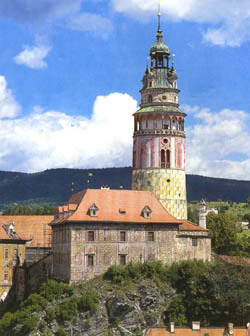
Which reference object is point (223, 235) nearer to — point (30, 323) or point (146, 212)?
point (146, 212)

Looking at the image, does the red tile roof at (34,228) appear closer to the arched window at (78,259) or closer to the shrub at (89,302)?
the arched window at (78,259)

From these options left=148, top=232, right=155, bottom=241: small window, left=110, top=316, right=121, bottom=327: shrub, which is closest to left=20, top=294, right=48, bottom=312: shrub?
left=110, top=316, right=121, bottom=327: shrub

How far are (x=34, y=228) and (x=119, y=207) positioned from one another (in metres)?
27.3

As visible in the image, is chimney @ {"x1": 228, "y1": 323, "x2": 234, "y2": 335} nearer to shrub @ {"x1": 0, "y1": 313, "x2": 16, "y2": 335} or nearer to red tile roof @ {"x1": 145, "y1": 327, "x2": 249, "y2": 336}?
red tile roof @ {"x1": 145, "y1": 327, "x2": 249, "y2": 336}

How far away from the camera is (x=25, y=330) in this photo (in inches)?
3354

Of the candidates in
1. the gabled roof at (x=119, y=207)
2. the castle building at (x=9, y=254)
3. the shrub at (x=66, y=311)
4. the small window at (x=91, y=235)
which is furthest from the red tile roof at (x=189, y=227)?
the castle building at (x=9, y=254)

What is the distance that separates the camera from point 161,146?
9975cm

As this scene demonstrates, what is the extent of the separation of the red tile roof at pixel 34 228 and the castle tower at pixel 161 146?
19700mm

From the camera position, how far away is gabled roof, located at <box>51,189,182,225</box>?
89.6 meters

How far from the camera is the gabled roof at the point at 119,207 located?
294ft

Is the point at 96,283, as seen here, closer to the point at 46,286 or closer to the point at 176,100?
the point at 46,286

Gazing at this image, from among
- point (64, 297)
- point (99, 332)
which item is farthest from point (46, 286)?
point (99, 332)

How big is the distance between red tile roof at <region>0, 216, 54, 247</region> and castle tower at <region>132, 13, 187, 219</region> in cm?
1970

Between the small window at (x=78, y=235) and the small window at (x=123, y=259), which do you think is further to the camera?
the small window at (x=123, y=259)
